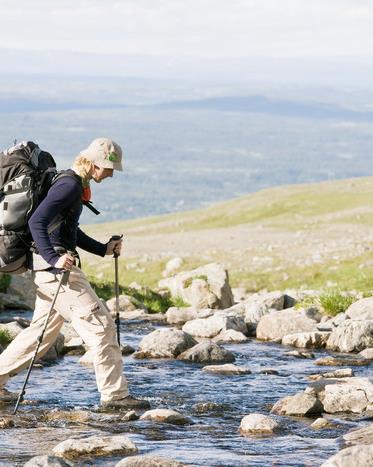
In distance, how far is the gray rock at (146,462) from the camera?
10.7 meters

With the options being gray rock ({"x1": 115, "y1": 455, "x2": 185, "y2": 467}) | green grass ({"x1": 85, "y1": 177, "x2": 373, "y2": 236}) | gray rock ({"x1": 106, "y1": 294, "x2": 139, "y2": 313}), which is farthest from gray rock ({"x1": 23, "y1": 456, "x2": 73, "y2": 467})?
green grass ({"x1": 85, "y1": 177, "x2": 373, "y2": 236})

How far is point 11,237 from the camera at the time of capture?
1341 cm

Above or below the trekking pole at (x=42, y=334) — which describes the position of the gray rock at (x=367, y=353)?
below

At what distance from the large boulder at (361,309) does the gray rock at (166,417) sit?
31.9ft

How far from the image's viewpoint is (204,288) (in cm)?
2800

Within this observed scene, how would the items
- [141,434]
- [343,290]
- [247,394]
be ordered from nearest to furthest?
[141,434], [247,394], [343,290]

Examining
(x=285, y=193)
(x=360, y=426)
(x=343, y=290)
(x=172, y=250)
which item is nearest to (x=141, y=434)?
(x=360, y=426)

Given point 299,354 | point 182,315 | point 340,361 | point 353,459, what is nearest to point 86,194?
point 353,459

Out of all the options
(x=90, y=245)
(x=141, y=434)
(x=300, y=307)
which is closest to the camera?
(x=141, y=434)

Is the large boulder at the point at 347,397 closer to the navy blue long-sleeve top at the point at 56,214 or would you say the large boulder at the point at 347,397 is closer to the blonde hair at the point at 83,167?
the navy blue long-sleeve top at the point at 56,214

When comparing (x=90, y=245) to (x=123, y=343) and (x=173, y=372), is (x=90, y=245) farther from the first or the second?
(x=123, y=343)

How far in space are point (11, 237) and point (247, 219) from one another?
237ft

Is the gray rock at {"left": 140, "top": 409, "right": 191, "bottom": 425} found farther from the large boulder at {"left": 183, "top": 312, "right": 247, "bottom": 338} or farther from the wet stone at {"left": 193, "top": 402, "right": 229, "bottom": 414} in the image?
the large boulder at {"left": 183, "top": 312, "right": 247, "bottom": 338}

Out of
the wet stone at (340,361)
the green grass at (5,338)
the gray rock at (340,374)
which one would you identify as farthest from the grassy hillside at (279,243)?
the green grass at (5,338)
